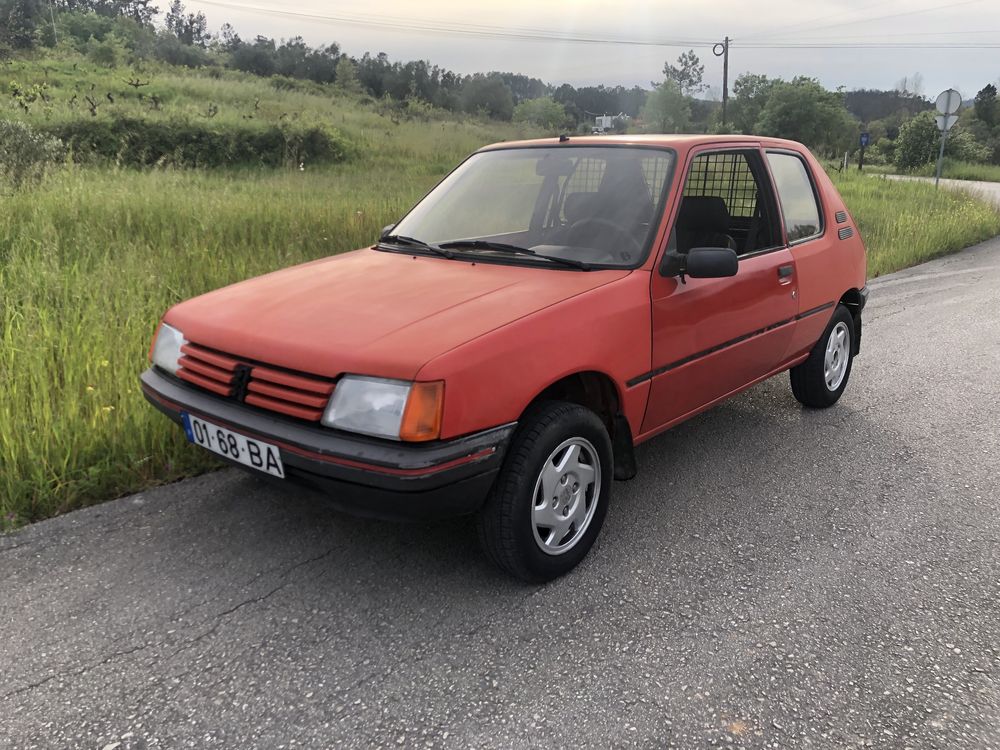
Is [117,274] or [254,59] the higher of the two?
[254,59]

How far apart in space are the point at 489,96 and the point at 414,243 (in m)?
83.6

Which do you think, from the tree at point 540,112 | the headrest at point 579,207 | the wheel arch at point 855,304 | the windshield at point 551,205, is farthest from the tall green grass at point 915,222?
the tree at point 540,112

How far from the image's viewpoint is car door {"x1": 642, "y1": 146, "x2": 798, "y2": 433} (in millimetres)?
2979

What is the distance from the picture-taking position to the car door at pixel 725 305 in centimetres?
298

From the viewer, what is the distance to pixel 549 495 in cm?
253

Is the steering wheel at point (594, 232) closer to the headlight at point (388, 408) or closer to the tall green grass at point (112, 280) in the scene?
the headlight at point (388, 408)

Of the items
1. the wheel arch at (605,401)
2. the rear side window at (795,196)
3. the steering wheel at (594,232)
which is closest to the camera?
the wheel arch at (605,401)

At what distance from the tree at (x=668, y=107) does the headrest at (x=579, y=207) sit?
83266 mm

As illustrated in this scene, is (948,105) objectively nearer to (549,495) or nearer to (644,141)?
(644,141)

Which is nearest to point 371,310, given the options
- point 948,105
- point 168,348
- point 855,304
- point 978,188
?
point 168,348

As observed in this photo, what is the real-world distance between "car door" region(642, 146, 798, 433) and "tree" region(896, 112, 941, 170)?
46412mm

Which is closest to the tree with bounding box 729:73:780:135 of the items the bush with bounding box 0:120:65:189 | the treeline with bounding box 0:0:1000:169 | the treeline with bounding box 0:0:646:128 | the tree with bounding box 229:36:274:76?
the treeline with bounding box 0:0:1000:169

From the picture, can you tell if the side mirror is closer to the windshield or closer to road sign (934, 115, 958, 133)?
the windshield

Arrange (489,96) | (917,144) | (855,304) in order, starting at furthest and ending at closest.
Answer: (489,96) → (917,144) → (855,304)
